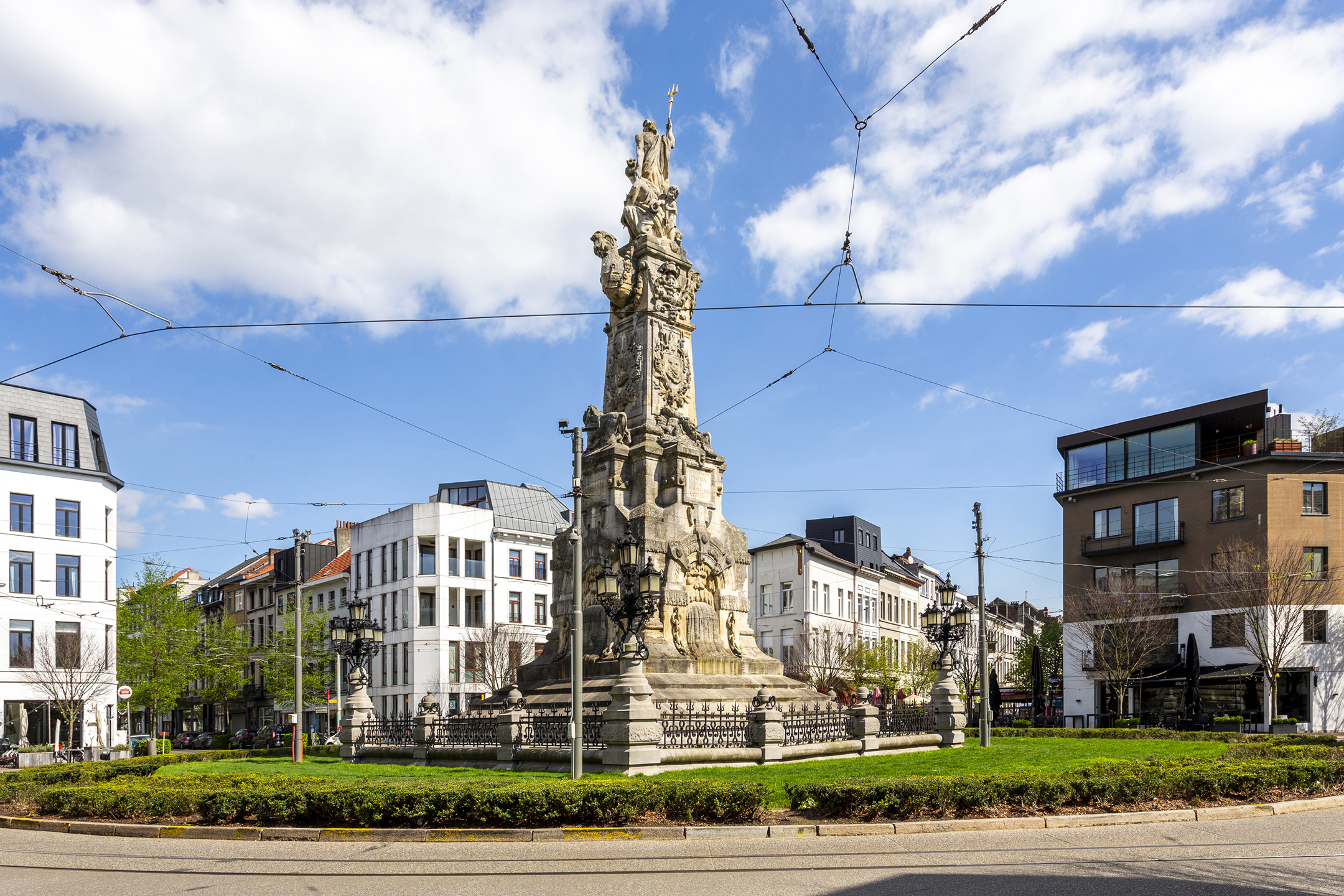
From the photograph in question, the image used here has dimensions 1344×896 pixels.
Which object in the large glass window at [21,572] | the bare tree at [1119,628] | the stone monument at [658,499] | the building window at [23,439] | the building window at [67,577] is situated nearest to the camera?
the stone monument at [658,499]

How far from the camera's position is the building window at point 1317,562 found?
144 ft

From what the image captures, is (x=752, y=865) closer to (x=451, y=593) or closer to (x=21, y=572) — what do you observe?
(x=21, y=572)

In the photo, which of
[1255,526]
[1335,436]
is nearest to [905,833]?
[1255,526]

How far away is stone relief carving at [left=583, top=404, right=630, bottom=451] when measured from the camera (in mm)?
24469

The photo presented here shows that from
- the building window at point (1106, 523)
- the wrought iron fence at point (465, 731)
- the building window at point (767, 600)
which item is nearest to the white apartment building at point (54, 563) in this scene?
the wrought iron fence at point (465, 731)

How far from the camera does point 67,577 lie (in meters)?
46.3

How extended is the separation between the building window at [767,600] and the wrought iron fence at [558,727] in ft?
151

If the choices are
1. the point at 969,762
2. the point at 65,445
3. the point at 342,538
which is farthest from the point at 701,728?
the point at 342,538

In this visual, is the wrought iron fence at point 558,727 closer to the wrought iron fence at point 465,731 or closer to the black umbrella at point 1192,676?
the wrought iron fence at point 465,731

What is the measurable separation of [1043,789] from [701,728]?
6.81m

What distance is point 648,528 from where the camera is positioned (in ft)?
75.2

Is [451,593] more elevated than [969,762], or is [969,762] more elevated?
[451,593]

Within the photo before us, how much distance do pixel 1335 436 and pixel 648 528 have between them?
42373 millimetres

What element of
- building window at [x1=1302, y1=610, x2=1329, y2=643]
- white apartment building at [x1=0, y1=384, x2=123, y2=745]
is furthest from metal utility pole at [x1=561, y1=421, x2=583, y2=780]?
building window at [x1=1302, y1=610, x2=1329, y2=643]
